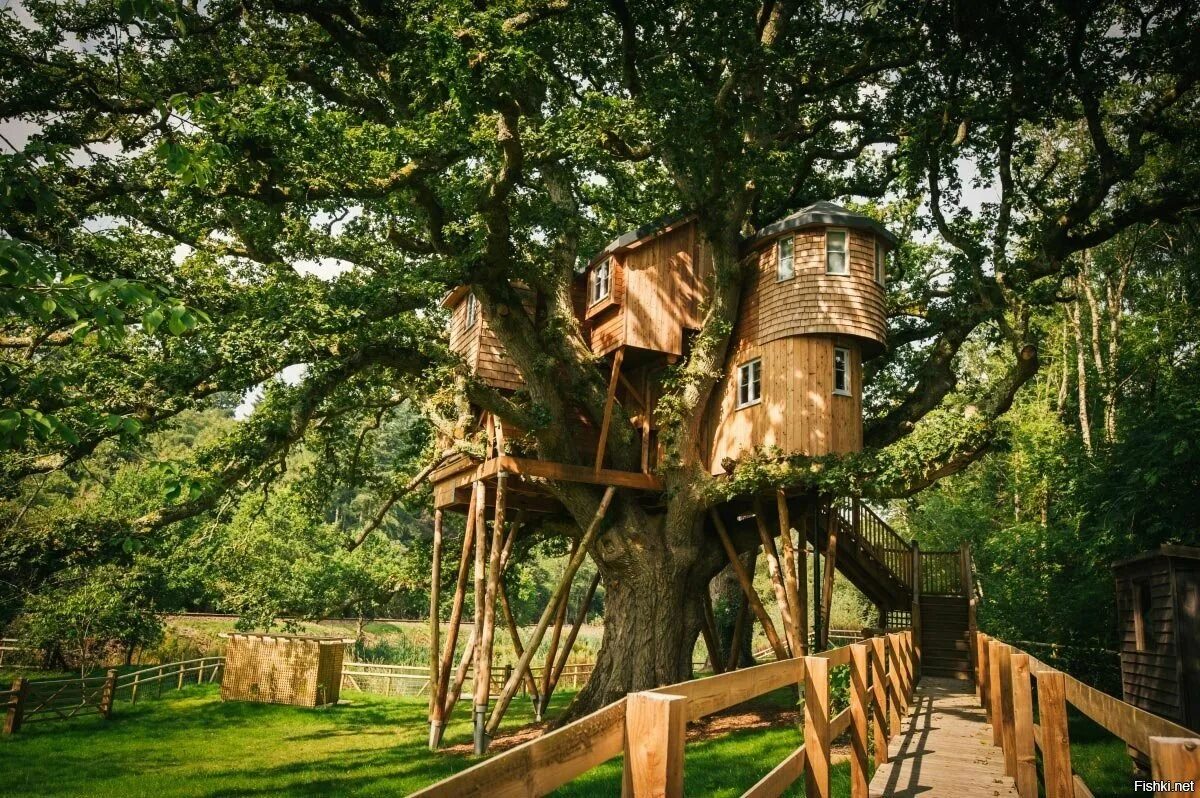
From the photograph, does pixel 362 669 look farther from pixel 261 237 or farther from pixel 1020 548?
pixel 1020 548

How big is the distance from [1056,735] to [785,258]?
12.7 meters

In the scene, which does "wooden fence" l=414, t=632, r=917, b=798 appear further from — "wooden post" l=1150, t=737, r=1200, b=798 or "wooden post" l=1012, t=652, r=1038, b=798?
"wooden post" l=1012, t=652, r=1038, b=798

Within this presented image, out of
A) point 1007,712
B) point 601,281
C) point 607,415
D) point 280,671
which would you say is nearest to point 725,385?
point 607,415

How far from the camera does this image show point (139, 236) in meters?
16.0

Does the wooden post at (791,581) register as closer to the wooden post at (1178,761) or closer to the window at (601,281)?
the window at (601,281)

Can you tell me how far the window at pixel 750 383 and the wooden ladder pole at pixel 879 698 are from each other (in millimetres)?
8276

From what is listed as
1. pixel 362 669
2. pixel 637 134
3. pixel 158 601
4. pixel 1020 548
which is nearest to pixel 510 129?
pixel 637 134

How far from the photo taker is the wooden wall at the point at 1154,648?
31.6 ft

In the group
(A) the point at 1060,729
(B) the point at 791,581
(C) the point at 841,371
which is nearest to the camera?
(A) the point at 1060,729

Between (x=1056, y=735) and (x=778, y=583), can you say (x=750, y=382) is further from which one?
(x=1056, y=735)

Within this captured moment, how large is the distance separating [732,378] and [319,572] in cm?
1704

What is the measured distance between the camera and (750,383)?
1642 centimetres

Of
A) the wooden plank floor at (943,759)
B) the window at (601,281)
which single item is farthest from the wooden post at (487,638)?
the wooden plank floor at (943,759)

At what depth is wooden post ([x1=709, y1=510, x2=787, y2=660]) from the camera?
15086 mm
